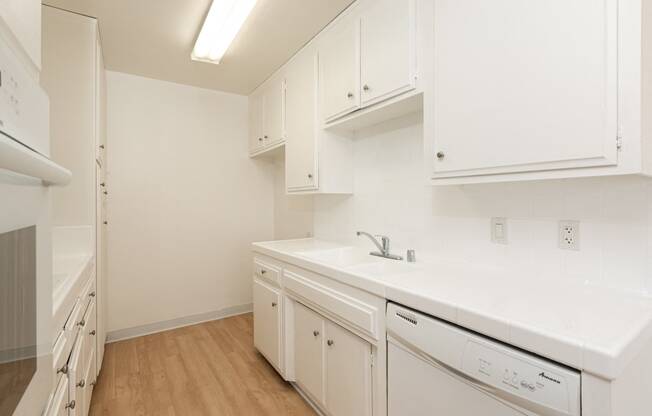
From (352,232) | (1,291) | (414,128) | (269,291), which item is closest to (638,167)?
(414,128)

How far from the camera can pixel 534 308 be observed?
0.99 m

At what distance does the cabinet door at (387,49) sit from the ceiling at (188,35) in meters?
Answer: 0.32

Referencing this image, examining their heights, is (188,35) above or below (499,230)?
above

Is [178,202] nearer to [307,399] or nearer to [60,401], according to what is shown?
[307,399]

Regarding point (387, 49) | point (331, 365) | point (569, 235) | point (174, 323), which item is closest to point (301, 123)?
point (387, 49)

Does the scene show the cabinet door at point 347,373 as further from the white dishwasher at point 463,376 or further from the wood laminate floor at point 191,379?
the wood laminate floor at point 191,379

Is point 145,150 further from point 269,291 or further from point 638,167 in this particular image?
point 638,167

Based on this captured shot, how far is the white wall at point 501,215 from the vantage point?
1.12 metres

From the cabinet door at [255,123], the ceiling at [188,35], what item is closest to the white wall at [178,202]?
the cabinet door at [255,123]

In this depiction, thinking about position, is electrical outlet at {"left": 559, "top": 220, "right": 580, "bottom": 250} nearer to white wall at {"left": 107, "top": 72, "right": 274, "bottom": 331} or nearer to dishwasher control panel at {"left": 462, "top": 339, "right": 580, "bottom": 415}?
dishwasher control panel at {"left": 462, "top": 339, "right": 580, "bottom": 415}

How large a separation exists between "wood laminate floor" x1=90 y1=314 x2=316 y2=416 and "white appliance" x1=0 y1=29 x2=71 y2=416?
1.53m

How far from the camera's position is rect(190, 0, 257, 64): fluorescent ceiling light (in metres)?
1.90

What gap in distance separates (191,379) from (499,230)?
2.22m

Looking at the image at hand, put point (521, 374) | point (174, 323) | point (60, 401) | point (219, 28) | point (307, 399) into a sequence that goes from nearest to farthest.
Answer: point (521, 374)
point (60, 401)
point (307, 399)
point (219, 28)
point (174, 323)
